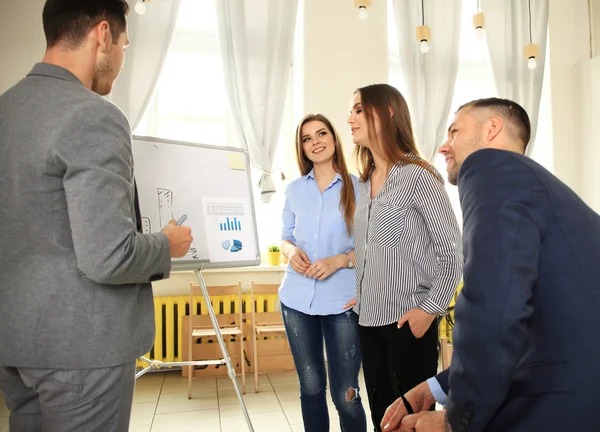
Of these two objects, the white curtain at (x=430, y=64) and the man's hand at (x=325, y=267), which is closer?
the man's hand at (x=325, y=267)

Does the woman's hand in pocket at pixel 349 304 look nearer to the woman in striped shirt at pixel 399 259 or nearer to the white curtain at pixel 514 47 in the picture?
the woman in striped shirt at pixel 399 259

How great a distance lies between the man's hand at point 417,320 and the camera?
1.52 m

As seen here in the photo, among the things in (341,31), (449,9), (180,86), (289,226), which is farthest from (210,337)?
(449,9)

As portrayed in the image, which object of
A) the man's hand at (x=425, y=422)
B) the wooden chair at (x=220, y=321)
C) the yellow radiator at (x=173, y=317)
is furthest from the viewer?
the yellow radiator at (x=173, y=317)

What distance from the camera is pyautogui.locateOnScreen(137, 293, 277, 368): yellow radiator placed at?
3.73 meters

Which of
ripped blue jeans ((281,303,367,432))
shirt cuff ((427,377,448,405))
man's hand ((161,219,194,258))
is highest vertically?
man's hand ((161,219,194,258))

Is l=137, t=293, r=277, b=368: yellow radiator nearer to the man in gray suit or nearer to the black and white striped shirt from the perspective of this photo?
the black and white striped shirt

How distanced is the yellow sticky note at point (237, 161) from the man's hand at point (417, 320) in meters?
1.09

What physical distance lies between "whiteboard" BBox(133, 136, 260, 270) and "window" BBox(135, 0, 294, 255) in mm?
2124

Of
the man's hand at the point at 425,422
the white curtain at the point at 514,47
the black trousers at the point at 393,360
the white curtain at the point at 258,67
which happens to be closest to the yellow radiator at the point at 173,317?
the white curtain at the point at 258,67

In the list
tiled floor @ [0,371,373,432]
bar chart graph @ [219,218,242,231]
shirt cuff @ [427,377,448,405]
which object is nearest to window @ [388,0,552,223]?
tiled floor @ [0,371,373,432]

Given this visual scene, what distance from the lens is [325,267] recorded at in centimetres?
192

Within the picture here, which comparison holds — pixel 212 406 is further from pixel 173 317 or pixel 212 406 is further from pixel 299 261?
pixel 299 261

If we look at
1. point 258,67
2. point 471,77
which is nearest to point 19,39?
point 258,67
